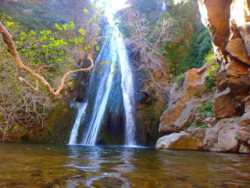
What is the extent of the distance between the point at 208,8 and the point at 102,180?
8.04m

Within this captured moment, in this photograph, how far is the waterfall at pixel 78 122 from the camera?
41.0 ft

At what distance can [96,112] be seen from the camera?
13156 millimetres

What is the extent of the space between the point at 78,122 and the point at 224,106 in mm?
9689

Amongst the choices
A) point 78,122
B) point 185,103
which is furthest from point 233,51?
point 78,122

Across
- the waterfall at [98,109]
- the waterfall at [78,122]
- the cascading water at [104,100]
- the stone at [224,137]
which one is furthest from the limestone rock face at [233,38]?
the waterfall at [78,122]

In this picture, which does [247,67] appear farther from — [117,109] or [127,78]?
[127,78]

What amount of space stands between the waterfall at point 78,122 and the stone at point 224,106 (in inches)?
360

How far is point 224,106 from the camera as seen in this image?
301 inches

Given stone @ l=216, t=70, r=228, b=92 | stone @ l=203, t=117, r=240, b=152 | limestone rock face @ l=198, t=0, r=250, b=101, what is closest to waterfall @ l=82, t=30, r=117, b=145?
limestone rock face @ l=198, t=0, r=250, b=101

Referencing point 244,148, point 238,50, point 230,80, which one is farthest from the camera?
point 230,80

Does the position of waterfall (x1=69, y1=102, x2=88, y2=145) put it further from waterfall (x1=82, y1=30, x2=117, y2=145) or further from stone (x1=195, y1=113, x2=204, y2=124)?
stone (x1=195, y1=113, x2=204, y2=124)

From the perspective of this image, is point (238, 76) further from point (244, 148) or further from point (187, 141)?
point (187, 141)

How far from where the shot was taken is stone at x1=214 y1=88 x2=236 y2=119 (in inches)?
298

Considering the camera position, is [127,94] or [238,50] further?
[127,94]
